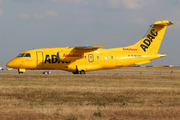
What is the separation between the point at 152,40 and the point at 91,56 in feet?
37.5

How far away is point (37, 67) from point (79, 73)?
689 cm

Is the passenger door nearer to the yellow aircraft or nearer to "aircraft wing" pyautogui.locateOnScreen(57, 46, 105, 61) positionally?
the yellow aircraft

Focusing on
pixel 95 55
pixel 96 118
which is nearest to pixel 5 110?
pixel 96 118

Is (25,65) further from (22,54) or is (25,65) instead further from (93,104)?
(93,104)

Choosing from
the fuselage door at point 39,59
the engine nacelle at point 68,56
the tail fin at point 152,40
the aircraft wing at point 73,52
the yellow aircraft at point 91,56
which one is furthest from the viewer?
the tail fin at point 152,40

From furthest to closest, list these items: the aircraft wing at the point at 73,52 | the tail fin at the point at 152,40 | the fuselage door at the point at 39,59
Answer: the tail fin at the point at 152,40 < the fuselage door at the point at 39,59 < the aircraft wing at the point at 73,52

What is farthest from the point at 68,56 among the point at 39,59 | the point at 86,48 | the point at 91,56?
the point at 39,59

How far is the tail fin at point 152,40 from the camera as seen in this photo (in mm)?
44500

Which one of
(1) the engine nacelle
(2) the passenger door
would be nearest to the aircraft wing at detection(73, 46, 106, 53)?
(1) the engine nacelle

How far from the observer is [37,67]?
132 feet

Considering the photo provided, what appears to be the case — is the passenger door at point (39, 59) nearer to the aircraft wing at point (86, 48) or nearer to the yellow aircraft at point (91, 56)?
the yellow aircraft at point (91, 56)

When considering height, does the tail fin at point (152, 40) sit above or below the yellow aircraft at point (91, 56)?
above

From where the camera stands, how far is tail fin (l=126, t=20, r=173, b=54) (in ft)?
146

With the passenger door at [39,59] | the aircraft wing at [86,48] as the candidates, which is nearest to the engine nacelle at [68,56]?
the aircraft wing at [86,48]
